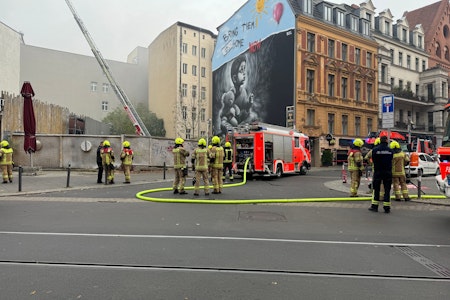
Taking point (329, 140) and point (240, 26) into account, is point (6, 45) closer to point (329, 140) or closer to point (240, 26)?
point (240, 26)

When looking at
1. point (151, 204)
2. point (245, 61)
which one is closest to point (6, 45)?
point (245, 61)

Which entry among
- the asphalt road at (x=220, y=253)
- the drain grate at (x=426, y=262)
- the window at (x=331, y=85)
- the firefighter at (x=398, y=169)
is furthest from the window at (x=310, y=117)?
the drain grate at (x=426, y=262)

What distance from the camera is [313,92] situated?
35.8 m

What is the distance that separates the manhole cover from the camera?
795cm

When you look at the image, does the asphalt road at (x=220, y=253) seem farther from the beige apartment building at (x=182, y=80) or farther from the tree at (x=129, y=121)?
the tree at (x=129, y=121)

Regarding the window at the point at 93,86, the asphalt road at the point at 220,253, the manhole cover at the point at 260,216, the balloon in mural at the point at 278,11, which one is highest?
the balloon in mural at the point at 278,11

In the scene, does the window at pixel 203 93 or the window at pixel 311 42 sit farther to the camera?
the window at pixel 203 93

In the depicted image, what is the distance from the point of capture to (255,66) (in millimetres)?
38500

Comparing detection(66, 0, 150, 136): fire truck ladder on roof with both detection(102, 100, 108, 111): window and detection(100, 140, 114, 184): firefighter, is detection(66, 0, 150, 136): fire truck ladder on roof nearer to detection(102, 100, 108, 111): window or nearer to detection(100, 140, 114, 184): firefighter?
detection(100, 140, 114, 184): firefighter

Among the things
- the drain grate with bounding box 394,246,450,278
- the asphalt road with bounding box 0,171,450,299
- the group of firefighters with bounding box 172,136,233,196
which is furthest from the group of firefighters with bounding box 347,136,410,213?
the group of firefighters with bounding box 172,136,233,196

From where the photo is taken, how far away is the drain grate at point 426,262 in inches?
184

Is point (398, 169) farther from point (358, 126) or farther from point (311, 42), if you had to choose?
point (358, 126)

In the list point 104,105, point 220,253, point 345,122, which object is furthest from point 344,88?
point 220,253

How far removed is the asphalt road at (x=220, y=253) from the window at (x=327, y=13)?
105ft
